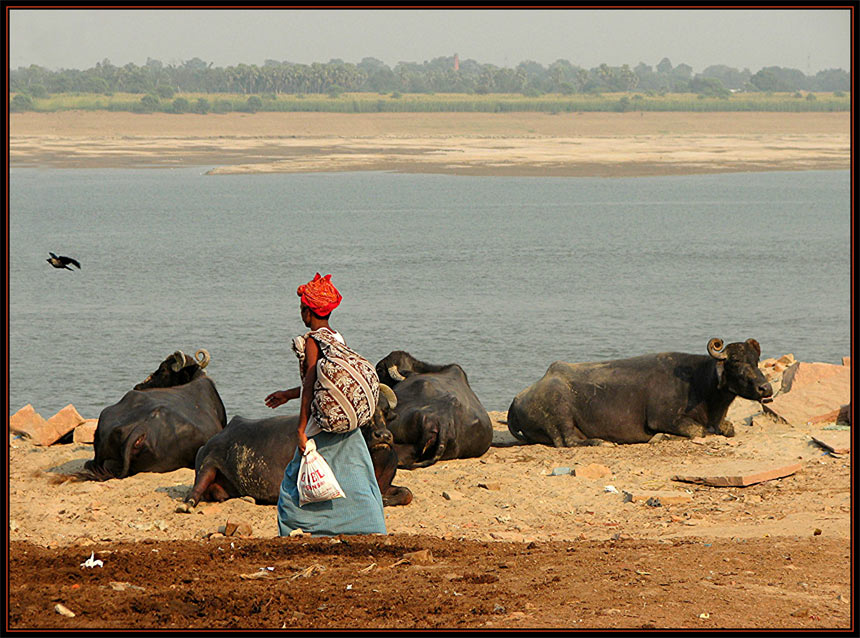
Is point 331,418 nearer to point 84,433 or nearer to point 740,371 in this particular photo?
point 84,433

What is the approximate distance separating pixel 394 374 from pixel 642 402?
2.46 meters

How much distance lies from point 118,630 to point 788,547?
13.0 ft

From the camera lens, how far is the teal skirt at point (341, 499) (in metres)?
7.80

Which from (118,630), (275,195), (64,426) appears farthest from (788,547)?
(275,195)

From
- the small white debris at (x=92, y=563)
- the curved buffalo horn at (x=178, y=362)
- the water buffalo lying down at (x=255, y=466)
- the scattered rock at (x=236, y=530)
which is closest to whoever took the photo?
the small white debris at (x=92, y=563)

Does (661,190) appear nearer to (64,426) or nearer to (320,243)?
(320,243)

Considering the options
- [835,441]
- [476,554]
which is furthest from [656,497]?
[476,554]

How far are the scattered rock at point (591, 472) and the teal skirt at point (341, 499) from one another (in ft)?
10.2

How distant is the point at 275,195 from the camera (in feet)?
180

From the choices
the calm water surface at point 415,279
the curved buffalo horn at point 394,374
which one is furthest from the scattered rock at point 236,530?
the calm water surface at point 415,279

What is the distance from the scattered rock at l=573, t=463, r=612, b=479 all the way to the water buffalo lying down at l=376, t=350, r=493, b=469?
1.11 m

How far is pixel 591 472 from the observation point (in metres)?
10.7

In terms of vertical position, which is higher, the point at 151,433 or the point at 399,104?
the point at 151,433

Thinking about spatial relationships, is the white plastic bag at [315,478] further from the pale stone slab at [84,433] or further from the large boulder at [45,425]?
the large boulder at [45,425]
